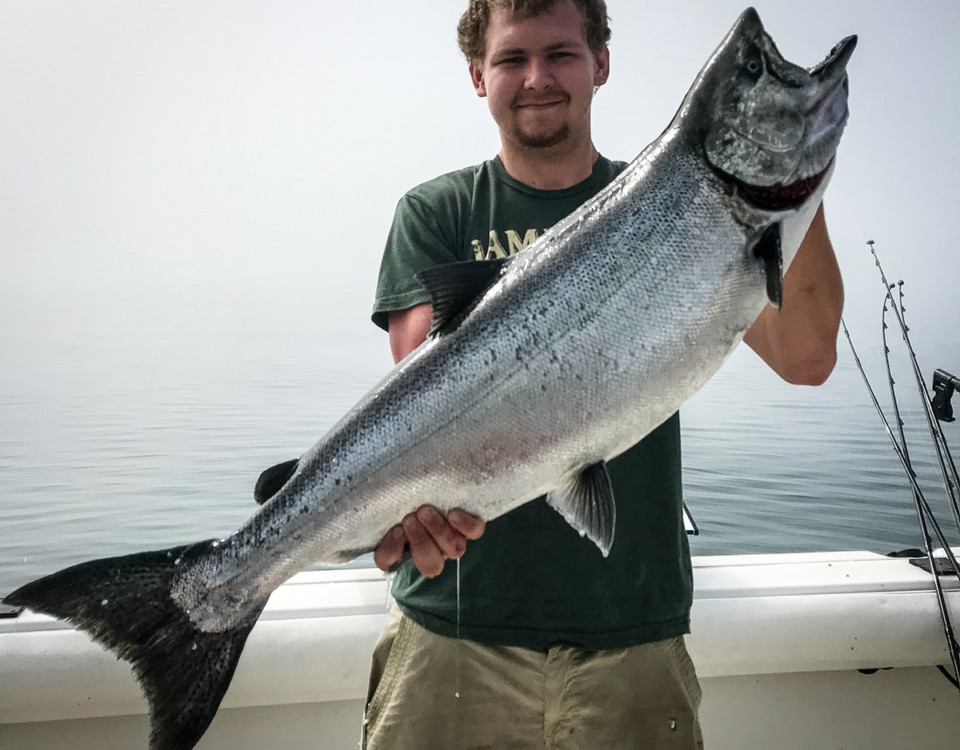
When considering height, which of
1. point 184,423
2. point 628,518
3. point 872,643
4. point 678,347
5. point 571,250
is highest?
point 184,423

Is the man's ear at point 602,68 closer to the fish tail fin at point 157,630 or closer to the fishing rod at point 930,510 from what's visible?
the fish tail fin at point 157,630

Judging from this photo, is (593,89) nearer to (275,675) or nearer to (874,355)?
(275,675)

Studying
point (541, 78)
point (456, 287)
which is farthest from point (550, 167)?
point (456, 287)

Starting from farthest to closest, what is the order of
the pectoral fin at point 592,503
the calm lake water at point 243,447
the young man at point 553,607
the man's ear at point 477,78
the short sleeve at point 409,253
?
the calm lake water at point 243,447 → the man's ear at point 477,78 → the short sleeve at point 409,253 → the young man at point 553,607 → the pectoral fin at point 592,503

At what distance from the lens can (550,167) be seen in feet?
7.60

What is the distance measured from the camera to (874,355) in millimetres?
8445

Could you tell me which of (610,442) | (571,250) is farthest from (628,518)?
(571,250)

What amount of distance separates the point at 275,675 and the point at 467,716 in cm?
126

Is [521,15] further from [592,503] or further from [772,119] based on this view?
[592,503]

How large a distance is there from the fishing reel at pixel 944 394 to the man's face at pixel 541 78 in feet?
7.35

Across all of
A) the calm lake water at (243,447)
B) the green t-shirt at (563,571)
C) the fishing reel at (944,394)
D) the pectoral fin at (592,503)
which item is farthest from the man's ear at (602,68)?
the calm lake water at (243,447)

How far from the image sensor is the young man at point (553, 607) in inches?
77.3

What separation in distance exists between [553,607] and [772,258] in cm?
111

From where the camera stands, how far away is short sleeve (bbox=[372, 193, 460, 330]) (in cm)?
215
